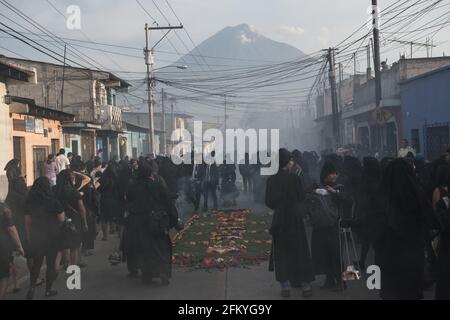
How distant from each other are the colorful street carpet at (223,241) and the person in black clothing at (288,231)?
1881 mm

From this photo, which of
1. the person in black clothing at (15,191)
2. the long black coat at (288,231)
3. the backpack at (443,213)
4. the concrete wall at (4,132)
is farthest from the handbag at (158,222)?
the concrete wall at (4,132)

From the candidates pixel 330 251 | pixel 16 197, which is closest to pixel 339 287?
pixel 330 251

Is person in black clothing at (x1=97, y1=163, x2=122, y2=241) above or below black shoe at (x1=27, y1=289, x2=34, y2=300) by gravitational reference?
above

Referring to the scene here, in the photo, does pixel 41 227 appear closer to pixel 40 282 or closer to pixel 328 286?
pixel 40 282

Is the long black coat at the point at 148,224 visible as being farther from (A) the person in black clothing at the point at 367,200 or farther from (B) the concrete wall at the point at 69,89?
(B) the concrete wall at the point at 69,89

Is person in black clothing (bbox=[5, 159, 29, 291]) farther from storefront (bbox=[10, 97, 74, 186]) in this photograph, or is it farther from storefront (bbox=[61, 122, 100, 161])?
storefront (bbox=[61, 122, 100, 161])

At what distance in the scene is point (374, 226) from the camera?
6.58 metres

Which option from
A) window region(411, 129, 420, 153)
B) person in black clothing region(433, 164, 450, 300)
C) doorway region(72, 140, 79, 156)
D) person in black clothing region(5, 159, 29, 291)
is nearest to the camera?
person in black clothing region(433, 164, 450, 300)

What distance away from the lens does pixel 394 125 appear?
26953 millimetres

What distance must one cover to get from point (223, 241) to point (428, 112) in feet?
43.1

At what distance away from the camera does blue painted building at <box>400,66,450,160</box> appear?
746 inches

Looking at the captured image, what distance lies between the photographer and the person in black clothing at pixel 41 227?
22.8 ft

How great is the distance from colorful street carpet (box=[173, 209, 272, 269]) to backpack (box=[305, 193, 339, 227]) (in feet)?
6.78

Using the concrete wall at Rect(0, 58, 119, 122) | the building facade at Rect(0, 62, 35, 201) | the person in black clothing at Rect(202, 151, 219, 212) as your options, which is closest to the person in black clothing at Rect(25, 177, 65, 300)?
the building facade at Rect(0, 62, 35, 201)
